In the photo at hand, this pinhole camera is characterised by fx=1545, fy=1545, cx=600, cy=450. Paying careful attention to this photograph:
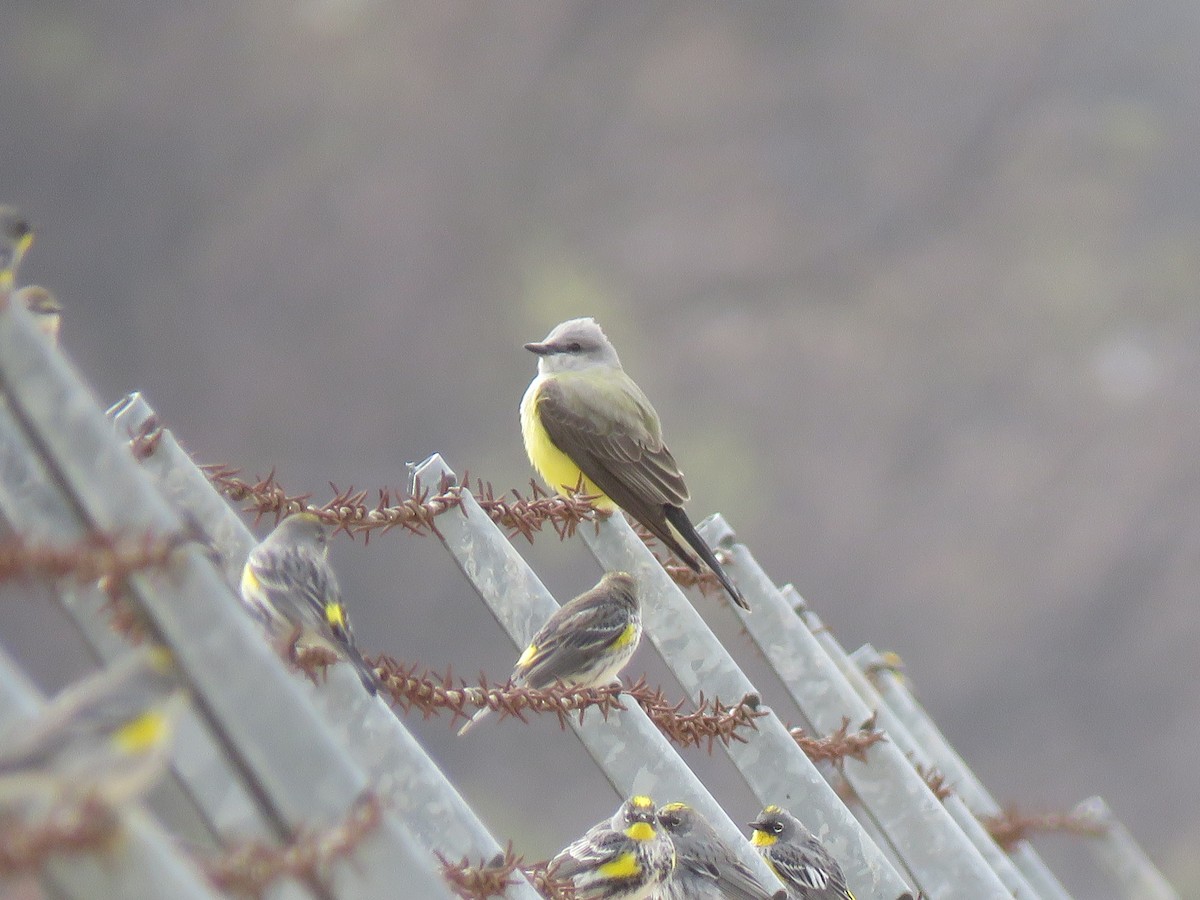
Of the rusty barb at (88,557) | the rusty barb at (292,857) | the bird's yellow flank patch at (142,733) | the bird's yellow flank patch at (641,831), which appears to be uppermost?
the rusty barb at (88,557)

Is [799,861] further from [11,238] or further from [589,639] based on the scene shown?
[11,238]

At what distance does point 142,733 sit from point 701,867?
1.43 m

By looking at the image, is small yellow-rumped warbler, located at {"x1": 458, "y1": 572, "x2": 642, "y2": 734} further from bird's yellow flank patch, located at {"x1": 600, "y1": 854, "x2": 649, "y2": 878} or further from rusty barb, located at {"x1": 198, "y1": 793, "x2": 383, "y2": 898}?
rusty barb, located at {"x1": 198, "y1": 793, "x2": 383, "y2": 898}

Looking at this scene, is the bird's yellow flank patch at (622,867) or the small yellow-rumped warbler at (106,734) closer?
the small yellow-rumped warbler at (106,734)

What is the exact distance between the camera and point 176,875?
3.08 feet

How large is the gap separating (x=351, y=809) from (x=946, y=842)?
1728 mm

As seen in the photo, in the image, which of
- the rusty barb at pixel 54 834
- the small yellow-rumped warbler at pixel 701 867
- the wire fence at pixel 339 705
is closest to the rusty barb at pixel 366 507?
the wire fence at pixel 339 705

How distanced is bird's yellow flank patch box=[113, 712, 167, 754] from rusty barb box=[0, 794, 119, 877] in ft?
0.42

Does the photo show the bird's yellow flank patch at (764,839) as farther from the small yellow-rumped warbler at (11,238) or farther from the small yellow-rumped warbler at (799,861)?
the small yellow-rumped warbler at (11,238)

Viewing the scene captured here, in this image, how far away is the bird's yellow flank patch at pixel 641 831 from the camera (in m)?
2.18

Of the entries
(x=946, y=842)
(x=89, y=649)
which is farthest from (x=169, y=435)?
(x=946, y=842)

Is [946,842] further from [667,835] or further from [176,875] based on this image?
[176,875]

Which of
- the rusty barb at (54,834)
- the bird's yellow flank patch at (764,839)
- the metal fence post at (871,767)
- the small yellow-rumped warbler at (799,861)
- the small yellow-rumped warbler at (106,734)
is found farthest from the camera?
the bird's yellow flank patch at (764,839)

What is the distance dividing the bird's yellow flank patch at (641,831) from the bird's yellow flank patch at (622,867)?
0.23 ft
